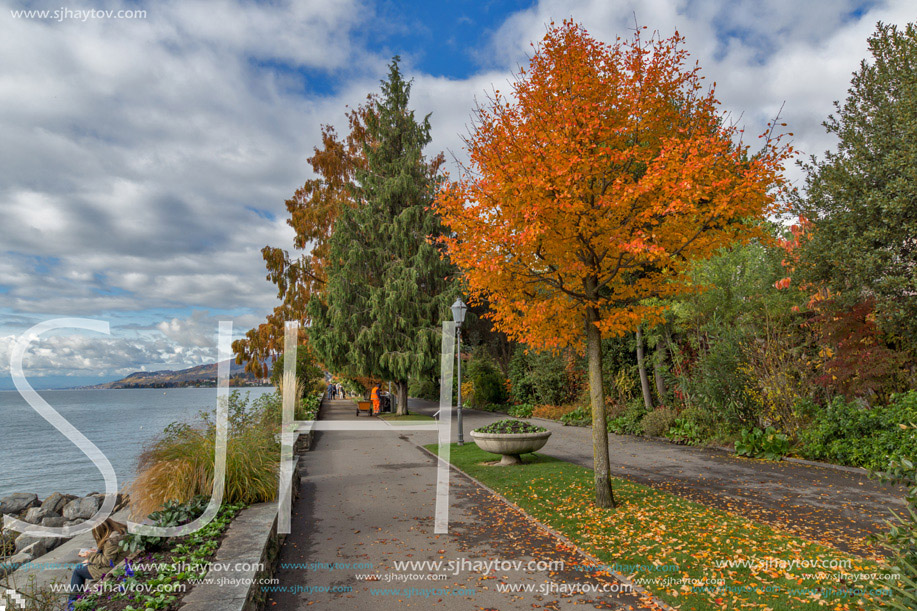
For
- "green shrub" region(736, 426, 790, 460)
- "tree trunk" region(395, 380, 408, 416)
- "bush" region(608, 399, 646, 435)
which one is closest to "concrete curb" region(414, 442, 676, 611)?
"green shrub" region(736, 426, 790, 460)

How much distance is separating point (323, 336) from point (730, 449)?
49.1 ft

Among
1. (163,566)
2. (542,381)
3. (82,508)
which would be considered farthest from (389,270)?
(163,566)

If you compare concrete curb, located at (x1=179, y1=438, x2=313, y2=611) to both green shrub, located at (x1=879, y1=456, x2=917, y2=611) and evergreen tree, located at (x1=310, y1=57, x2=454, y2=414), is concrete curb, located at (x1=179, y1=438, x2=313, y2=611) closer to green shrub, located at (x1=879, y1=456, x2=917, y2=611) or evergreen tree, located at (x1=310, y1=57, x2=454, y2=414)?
Result: green shrub, located at (x1=879, y1=456, x2=917, y2=611)

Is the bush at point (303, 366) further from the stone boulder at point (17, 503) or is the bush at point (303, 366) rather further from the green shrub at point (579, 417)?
the green shrub at point (579, 417)

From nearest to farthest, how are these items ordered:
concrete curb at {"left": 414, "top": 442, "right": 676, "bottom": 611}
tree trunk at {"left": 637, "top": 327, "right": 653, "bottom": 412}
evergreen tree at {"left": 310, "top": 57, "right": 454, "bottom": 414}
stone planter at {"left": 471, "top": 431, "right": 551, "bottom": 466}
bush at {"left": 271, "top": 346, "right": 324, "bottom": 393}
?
concrete curb at {"left": 414, "top": 442, "right": 676, "bottom": 611} < stone planter at {"left": 471, "top": 431, "right": 551, "bottom": 466} < tree trunk at {"left": 637, "top": 327, "right": 653, "bottom": 412} < evergreen tree at {"left": 310, "top": 57, "right": 454, "bottom": 414} < bush at {"left": 271, "top": 346, "right": 324, "bottom": 393}

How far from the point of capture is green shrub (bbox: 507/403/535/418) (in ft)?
64.8

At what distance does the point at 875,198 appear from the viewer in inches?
334

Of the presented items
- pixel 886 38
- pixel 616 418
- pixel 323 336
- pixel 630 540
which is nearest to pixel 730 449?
pixel 616 418

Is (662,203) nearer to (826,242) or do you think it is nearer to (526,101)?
(526,101)

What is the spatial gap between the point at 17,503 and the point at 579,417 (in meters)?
15.2

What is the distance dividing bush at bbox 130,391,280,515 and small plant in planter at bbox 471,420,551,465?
4.00 m

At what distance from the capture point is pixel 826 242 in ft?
31.0

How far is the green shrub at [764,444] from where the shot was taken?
31.8 feet

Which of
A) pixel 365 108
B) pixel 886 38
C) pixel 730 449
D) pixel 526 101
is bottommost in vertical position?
pixel 730 449
